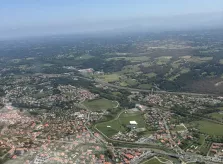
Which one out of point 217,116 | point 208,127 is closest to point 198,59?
point 217,116

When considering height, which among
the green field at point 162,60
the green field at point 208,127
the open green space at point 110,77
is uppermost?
the green field at point 162,60

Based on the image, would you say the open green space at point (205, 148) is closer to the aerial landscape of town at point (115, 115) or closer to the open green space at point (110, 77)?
the aerial landscape of town at point (115, 115)

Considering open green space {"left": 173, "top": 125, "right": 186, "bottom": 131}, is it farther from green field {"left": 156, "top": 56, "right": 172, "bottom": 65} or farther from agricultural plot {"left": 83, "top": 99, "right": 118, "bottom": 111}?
green field {"left": 156, "top": 56, "right": 172, "bottom": 65}

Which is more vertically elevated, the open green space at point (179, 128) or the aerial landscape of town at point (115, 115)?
the aerial landscape of town at point (115, 115)

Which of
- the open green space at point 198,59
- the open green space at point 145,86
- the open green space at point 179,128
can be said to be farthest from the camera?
the open green space at point 198,59

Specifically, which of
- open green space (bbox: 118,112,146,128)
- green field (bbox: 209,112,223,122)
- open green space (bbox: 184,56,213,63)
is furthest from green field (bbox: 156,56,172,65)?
open green space (bbox: 118,112,146,128)

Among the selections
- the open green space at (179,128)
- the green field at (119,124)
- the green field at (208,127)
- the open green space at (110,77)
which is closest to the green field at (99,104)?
the green field at (119,124)

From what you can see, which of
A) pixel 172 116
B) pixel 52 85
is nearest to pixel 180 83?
pixel 172 116
